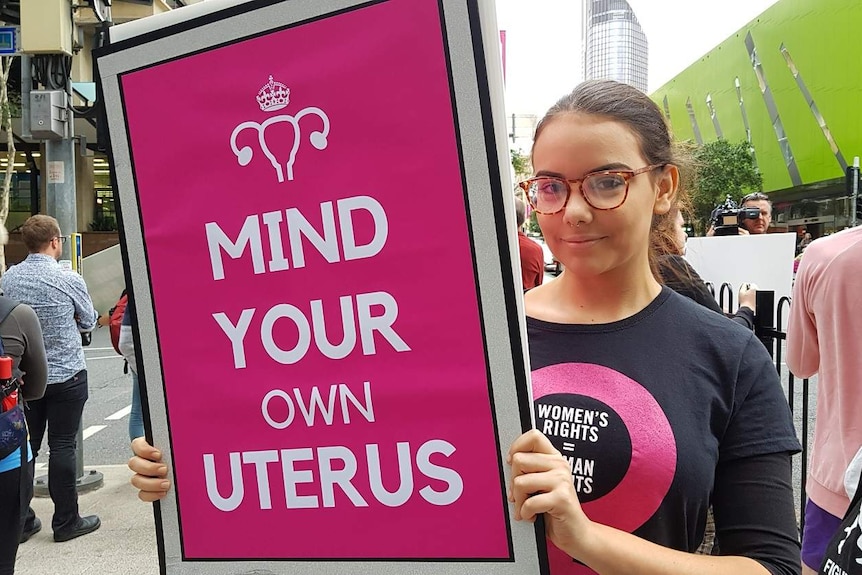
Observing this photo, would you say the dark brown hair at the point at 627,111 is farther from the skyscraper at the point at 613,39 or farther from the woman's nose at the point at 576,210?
the skyscraper at the point at 613,39

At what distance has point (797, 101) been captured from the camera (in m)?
32.5

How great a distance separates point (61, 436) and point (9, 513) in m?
1.42

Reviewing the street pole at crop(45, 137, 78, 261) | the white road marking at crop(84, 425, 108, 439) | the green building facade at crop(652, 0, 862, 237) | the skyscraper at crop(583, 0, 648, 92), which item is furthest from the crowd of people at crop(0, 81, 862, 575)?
the skyscraper at crop(583, 0, 648, 92)

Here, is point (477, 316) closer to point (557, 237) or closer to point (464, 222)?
point (464, 222)

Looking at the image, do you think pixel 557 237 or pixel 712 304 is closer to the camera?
pixel 557 237

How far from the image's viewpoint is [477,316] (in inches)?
43.4

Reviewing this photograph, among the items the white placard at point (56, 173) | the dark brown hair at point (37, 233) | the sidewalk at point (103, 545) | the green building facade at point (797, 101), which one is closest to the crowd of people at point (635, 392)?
the sidewalk at point (103, 545)

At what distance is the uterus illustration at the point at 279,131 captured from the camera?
1.20 meters

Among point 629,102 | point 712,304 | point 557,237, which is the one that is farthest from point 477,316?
point 712,304

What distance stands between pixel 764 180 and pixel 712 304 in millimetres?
39090

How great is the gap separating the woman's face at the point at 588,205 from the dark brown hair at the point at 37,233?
13.0ft

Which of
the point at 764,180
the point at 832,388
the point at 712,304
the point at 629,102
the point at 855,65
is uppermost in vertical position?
the point at 855,65

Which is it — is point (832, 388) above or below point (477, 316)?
Result: below

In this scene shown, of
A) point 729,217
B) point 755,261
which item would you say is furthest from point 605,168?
point 729,217
